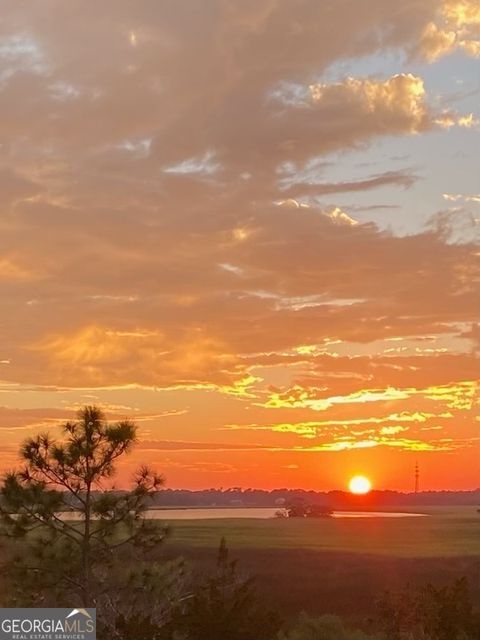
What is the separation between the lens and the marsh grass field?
176 ft

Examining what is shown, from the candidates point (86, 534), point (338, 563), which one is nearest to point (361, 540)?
point (338, 563)

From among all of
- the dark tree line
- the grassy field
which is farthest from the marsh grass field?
the dark tree line

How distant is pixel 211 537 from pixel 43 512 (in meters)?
80.9

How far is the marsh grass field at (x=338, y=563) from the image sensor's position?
176 feet

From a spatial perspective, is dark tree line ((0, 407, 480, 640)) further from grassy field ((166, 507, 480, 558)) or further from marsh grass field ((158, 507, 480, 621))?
grassy field ((166, 507, 480, 558))

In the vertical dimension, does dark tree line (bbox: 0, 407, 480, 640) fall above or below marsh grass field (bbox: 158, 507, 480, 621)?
above

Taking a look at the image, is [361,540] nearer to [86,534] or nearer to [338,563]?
[338,563]

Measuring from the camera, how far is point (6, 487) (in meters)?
25.3

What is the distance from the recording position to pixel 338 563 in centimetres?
6838

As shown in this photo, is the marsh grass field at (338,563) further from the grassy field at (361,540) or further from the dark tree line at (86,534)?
the dark tree line at (86,534)

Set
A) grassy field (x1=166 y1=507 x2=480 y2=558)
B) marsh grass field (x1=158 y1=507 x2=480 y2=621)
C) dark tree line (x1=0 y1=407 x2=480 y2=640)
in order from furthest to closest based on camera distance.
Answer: grassy field (x1=166 y1=507 x2=480 y2=558) → marsh grass field (x1=158 y1=507 x2=480 y2=621) → dark tree line (x1=0 y1=407 x2=480 y2=640)

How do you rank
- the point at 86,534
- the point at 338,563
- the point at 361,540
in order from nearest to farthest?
1. the point at 86,534
2. the point at 338,563
3. the point at 361,540

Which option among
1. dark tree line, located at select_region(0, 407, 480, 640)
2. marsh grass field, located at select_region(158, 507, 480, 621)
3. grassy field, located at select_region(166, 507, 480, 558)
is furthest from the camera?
grassy field, located at select_region(166, 507, 480, 558)

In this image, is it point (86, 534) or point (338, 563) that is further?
point (338, 563)
